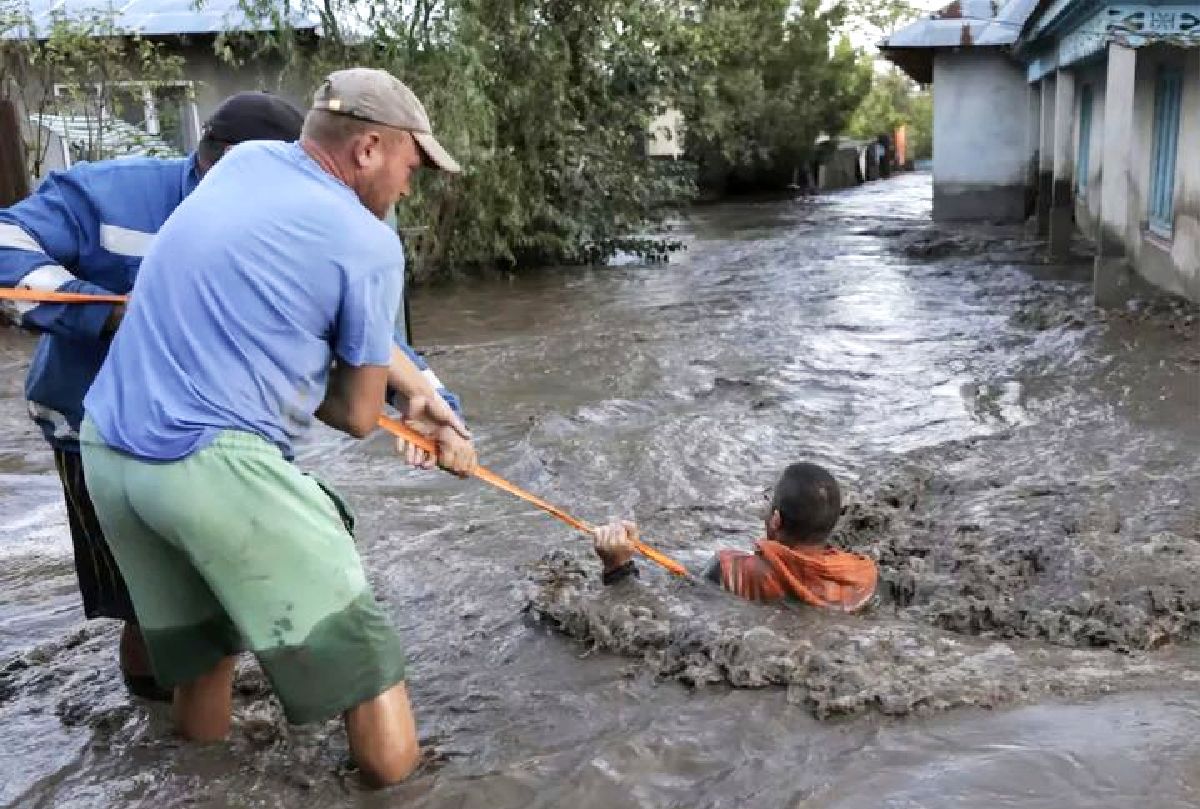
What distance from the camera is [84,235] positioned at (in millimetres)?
3316

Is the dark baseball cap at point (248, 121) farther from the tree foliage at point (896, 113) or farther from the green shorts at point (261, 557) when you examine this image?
the tree foliage at point (896, 113)

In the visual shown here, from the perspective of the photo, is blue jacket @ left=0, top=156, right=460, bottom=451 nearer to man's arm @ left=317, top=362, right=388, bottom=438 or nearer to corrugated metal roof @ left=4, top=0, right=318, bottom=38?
man's arm @ left=317, top=362, right=388, bottom=438

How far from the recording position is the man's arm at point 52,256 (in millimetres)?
3074

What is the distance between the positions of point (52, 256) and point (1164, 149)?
10.3 meters

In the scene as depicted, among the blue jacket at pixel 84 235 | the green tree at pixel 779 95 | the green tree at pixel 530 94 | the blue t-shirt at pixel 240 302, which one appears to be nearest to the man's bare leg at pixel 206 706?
the blue jacket at pixel 84 235

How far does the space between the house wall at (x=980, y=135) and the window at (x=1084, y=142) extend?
1697mm

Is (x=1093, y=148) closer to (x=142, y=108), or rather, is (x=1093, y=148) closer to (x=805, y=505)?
(x=142, y=108)

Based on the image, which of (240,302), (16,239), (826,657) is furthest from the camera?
(826,657)

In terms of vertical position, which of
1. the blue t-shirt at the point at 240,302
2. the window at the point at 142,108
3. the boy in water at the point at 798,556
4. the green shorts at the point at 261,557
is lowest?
the boy in water at the point at 798,556

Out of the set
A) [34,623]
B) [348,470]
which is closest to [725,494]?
[348,470]

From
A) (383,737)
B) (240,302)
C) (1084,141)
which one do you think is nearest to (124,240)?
(240,302)

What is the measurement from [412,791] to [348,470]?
3810 mm

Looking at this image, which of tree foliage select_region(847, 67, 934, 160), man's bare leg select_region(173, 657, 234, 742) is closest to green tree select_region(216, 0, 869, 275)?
man's bare leg select_region(173, 657, 234, 742)

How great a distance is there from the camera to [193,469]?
263cm
